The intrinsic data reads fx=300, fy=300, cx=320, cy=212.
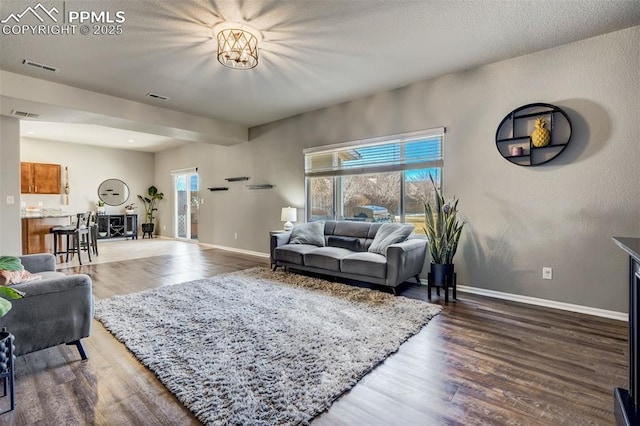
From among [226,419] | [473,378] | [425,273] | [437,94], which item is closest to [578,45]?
[437,94]

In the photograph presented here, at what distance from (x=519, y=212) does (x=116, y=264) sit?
650cm

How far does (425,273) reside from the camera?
4.23 m

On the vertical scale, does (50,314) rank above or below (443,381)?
above

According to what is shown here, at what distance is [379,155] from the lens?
4770 millimetres

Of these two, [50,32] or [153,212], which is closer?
[50,32]

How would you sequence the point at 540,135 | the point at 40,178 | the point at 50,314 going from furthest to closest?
the point at 40,178, the point at 540,135, the point at 50,314

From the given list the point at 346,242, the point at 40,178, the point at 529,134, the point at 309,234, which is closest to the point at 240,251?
the point at 309,234

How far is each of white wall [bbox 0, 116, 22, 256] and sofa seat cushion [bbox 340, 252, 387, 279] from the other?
529 cm

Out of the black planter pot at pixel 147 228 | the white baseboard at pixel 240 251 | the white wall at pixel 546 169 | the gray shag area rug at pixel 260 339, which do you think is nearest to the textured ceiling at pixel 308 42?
the white wall at pixel 546 169

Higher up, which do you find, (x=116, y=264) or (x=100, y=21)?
(x=100, y=21)

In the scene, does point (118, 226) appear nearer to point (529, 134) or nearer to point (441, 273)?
point (441, 273)

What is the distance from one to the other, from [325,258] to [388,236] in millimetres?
921

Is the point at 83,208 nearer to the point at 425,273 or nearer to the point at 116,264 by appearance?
Result: the point at 116,264

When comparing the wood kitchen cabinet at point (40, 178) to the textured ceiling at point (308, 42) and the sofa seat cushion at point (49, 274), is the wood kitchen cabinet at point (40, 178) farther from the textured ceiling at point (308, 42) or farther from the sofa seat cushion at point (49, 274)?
the sofa seat cushion at point (49, 274)
